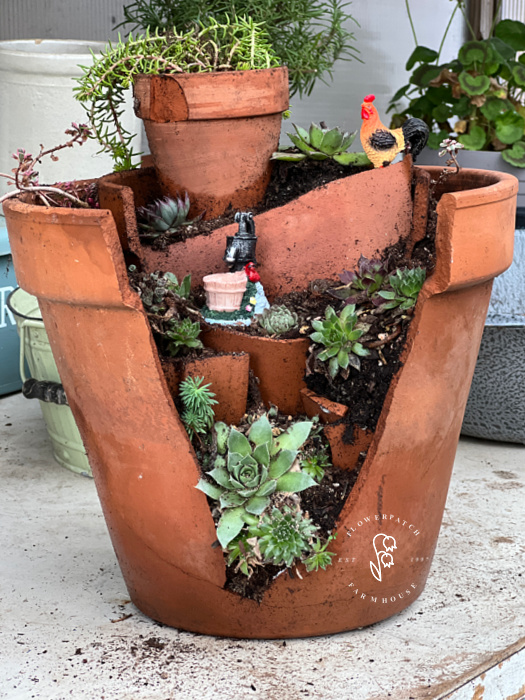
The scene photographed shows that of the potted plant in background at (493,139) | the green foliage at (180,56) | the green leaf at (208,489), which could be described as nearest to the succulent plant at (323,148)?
the green foliage at (180,56)

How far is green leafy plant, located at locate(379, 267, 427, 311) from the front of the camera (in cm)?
104

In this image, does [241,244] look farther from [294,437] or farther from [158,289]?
[294,437]

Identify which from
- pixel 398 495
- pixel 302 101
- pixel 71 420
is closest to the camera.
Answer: pixel 398 495

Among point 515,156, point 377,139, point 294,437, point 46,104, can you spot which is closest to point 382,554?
point 294,437

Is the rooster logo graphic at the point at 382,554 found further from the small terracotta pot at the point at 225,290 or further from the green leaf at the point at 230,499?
the small terracotta pot at the point at 225,290

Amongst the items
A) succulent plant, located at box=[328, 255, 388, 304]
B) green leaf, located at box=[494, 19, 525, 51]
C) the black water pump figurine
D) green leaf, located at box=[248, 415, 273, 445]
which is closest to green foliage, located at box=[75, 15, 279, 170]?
Result: the black water pump figurine

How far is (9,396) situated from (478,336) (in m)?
1.47

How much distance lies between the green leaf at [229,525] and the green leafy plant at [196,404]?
4.3 inches

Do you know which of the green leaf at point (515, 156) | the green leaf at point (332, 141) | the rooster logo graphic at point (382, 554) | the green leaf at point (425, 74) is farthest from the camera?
the green leaf at point (425, 74)

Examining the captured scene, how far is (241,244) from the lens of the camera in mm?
1122

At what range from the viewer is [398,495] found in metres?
1.10

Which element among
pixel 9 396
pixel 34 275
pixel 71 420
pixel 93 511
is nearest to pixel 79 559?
pixel 93 511

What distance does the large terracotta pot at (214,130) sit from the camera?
114 centimetres

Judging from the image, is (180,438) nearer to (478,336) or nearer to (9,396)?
(478,336)
